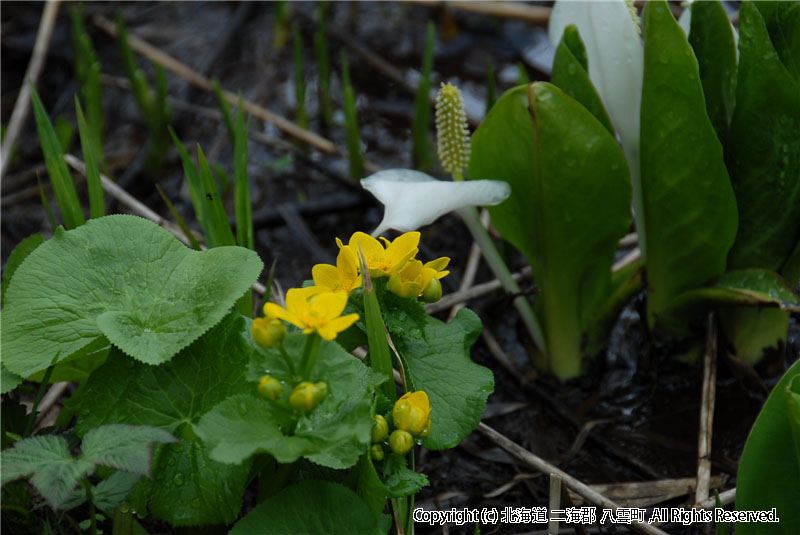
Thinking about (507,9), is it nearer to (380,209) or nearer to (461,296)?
(380,209)

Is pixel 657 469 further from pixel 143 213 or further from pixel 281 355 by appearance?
pixel 143 213

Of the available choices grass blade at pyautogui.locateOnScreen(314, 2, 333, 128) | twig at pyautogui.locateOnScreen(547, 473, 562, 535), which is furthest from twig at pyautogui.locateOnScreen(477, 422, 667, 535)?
grass blade at pyautogui.locateOnScreen(314, 2, 333, 128)

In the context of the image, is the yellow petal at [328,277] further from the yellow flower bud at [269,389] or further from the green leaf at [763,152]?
the green leaf at [763,152]

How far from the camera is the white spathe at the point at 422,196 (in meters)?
1.20

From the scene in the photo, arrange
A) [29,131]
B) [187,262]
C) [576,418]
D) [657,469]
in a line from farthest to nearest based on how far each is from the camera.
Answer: [29,131], [576,418], [657,469], [187,262]

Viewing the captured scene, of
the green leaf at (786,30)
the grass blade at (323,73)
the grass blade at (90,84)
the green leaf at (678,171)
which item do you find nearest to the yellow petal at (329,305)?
the green leaf at (678,171)

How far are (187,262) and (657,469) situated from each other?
95cm

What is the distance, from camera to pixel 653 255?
1523mm

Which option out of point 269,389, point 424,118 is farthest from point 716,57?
point 269,389

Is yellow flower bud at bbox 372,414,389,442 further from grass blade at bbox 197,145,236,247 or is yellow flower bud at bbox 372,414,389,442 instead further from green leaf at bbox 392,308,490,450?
grass blade at bbox 197,145,236,247

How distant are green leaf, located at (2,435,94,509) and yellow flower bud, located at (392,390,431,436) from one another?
14.6 inches

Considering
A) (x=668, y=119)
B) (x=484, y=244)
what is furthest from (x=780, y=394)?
(x=484, y=244)

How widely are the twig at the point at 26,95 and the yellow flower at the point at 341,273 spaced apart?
1.24m

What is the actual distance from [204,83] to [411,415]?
189 centimetres
